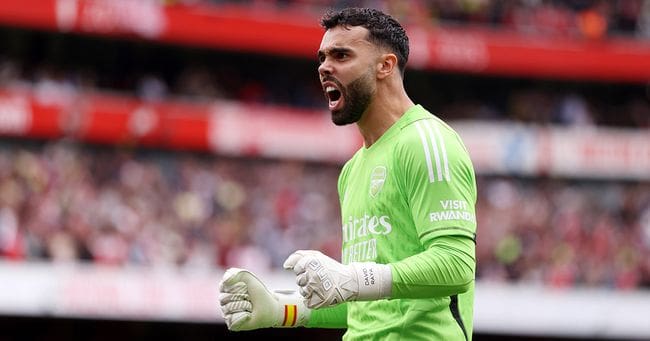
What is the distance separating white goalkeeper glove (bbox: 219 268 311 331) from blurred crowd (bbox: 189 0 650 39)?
1807 cm

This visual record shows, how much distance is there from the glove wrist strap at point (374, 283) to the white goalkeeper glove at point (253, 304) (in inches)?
25.6

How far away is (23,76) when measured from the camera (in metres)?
20.2

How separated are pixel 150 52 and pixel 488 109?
7298 millimetres

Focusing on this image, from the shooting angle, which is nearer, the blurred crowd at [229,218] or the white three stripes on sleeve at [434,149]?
the white three stripes on sleeve at [434,149]

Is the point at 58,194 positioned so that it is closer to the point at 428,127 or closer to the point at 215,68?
the point at 215,68

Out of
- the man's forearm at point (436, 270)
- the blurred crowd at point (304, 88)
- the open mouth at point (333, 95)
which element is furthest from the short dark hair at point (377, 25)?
the blurred crowd at point (304, 88)

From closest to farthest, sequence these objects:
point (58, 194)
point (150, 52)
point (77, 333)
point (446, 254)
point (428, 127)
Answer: point (446, 254)
point (428, 127)
point (58, 194)
point (77, 333)
point (150, 52)

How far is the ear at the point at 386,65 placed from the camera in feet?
15.0

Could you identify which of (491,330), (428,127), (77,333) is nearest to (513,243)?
(491,330)

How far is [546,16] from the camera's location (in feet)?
80.9

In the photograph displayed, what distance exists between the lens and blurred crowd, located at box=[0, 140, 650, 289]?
1435 cm

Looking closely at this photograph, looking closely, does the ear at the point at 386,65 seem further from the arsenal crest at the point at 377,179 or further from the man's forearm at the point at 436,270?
the man's forearm at the point at 436,270

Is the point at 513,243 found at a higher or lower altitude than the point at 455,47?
lower

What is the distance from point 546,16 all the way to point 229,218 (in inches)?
425
